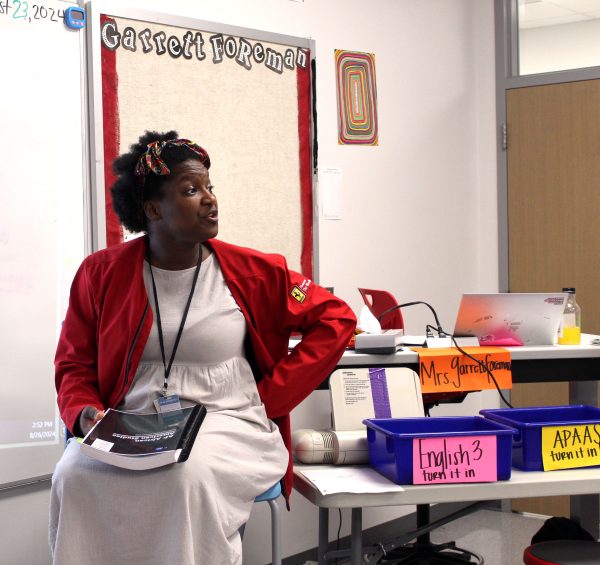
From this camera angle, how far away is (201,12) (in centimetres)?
310

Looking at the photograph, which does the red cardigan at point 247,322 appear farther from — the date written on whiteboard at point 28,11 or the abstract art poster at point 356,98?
the abstract art poster at point 356,98

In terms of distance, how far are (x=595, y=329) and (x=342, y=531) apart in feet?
5.14

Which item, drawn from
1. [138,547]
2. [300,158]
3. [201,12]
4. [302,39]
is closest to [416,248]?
[300,158]

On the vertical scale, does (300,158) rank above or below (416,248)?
→ above

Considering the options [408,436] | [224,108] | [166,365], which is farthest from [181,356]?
[224,108]

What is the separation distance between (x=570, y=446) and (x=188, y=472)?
1102 millimetres

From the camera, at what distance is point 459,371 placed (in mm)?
2664

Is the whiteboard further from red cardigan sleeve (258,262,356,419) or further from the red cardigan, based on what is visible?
red cardigan sleeve (258,262,356,419)

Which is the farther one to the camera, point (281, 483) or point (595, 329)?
point (595, 329)

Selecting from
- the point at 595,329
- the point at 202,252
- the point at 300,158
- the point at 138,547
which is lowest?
the point at 138,547

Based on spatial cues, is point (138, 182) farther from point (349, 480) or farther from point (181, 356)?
point (349, 480)

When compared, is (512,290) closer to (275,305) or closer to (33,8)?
(275,305)

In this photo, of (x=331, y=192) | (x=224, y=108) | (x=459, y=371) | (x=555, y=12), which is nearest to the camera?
(x=459, y=371)

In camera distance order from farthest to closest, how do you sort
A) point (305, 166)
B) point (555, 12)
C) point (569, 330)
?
point (555, 12) → point (305, 166) → point (569, 330)
